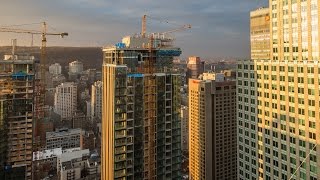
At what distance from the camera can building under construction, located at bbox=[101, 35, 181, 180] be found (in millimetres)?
20875

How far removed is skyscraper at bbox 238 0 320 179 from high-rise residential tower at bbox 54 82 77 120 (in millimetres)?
59119

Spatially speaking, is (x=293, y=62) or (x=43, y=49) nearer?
(x=293, y=62)

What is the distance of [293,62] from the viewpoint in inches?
842

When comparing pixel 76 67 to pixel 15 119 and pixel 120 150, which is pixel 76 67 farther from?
pixel 120 150

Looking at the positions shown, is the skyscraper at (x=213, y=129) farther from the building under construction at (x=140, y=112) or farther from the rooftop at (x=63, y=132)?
the rooftop at (x=63, y=132)

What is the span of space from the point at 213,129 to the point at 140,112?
98.1 ft

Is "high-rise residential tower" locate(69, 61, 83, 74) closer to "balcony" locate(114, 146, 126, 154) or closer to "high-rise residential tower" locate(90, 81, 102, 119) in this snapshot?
"high-rise residential tower" locate(90, 81, 102, 119)

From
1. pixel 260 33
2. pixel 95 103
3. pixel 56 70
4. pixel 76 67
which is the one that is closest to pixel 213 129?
pixel 260 33

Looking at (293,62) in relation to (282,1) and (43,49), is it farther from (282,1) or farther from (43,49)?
(43,49)

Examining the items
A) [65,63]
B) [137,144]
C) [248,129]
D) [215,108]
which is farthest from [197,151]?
[65,63]

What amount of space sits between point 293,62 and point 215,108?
1118 inches

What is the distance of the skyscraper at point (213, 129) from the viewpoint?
49.1m

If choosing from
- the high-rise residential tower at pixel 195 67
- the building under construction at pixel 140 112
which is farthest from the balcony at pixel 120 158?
the high-rise residential tower at pixel 195 67

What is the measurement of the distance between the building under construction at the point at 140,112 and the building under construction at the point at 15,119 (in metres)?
9.28
